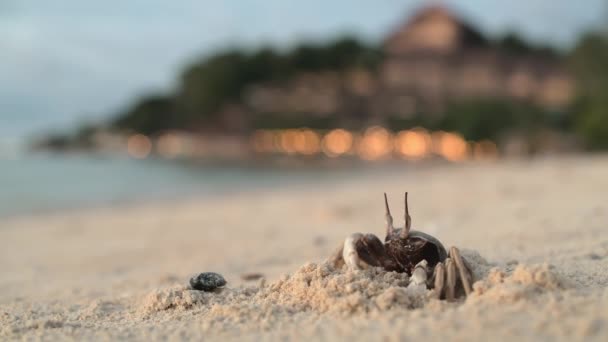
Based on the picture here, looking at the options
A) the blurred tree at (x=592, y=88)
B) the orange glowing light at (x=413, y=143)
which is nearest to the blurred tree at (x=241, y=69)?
the orange glowing light at (x=413, y=143)

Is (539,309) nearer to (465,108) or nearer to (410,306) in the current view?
(410,306)

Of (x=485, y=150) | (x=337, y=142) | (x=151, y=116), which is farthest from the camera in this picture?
(x=151, y=116)

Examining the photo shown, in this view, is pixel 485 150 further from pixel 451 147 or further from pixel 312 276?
pixel 312 276

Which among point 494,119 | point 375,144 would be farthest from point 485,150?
point 375,144

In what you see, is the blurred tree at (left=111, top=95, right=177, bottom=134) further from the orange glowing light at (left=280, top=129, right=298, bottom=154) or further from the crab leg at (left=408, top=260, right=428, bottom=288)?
the crab leg at (left=408, top=260, right=428, bottom=288)

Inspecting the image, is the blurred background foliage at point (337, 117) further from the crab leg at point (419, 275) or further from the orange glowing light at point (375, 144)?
the crab leg at point (419, 275)

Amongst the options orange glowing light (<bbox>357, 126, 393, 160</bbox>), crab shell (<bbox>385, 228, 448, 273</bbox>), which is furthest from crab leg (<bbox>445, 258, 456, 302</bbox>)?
orange glowing light (<bbox>357, 126, 393, 160</bbox>)
